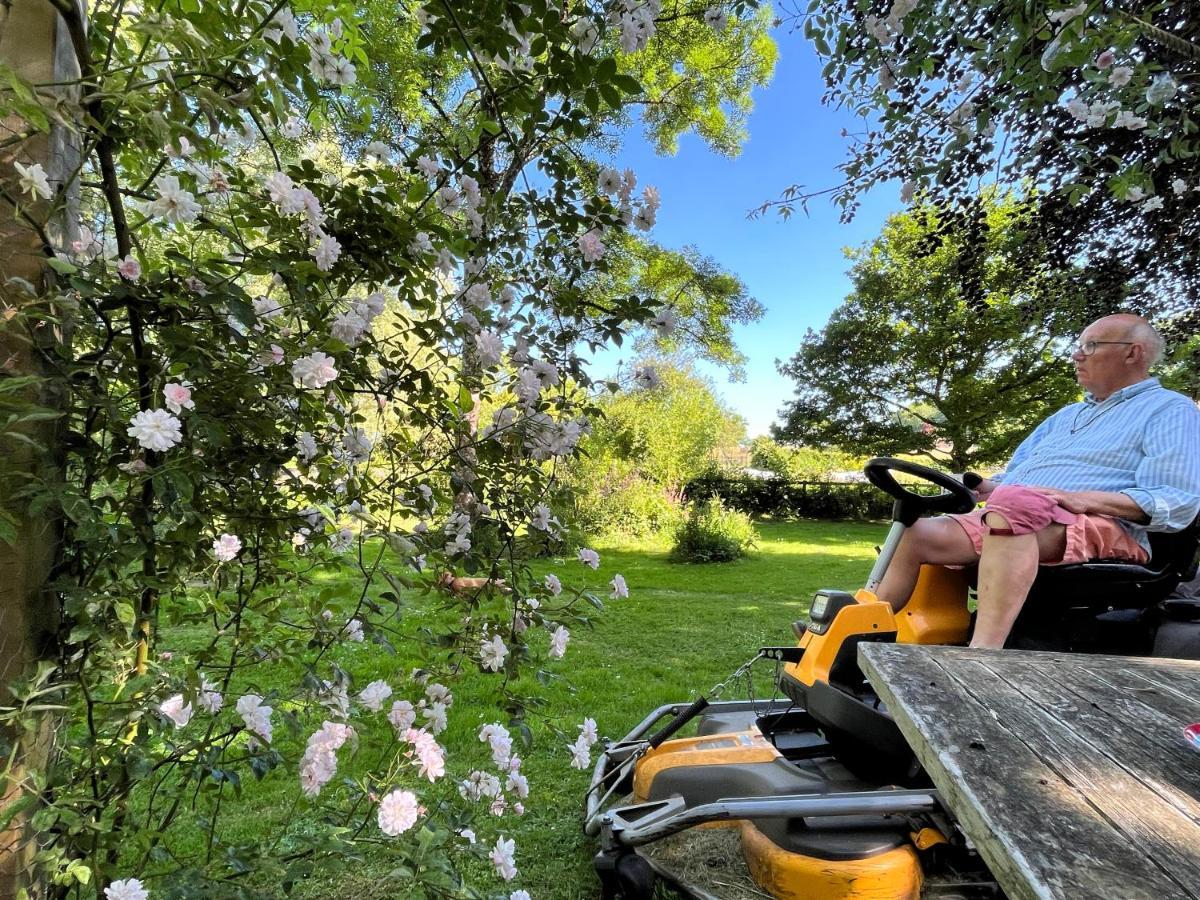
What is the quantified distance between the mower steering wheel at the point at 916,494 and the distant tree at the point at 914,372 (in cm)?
1108

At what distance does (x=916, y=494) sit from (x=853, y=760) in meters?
0.84

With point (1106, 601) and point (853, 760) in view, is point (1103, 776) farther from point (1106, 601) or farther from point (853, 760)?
point (1106, 601)

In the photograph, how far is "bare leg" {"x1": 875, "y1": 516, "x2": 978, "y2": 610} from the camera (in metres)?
1.94

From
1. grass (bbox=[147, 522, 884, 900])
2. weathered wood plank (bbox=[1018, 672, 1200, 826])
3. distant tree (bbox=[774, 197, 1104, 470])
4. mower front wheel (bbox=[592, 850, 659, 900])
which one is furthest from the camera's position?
distant tree (bbox=[774, 197, 1104, 470])

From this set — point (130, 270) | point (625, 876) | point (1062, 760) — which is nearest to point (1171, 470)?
point (1062, 760)

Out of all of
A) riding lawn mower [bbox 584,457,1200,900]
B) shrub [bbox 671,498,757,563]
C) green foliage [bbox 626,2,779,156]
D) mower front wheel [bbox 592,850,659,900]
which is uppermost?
green foliage [bbox 626,2,779,156]

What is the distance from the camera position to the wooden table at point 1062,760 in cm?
52

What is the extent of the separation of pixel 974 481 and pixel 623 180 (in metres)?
1.84

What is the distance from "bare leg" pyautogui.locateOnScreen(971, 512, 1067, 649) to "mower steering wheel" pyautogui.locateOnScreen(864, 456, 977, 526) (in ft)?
0.69

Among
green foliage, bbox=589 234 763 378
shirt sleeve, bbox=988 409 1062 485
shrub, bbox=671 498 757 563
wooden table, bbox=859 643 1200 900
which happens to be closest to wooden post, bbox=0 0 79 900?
wooden table, bbox=859 643 1200 900

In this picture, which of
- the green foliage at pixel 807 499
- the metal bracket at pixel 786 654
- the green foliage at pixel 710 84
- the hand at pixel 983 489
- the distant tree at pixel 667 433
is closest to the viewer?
the metal bracket at pixel 786 654

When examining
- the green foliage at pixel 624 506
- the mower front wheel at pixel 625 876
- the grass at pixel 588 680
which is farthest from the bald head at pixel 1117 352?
the green foliage at pixel 624 506

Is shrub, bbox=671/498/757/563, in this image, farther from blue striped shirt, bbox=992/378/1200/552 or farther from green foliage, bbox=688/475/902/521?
blue striped shirt, bbox=992/378/1200/552

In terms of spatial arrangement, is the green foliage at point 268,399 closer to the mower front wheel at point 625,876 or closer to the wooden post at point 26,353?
the wooden post at point 26,353
